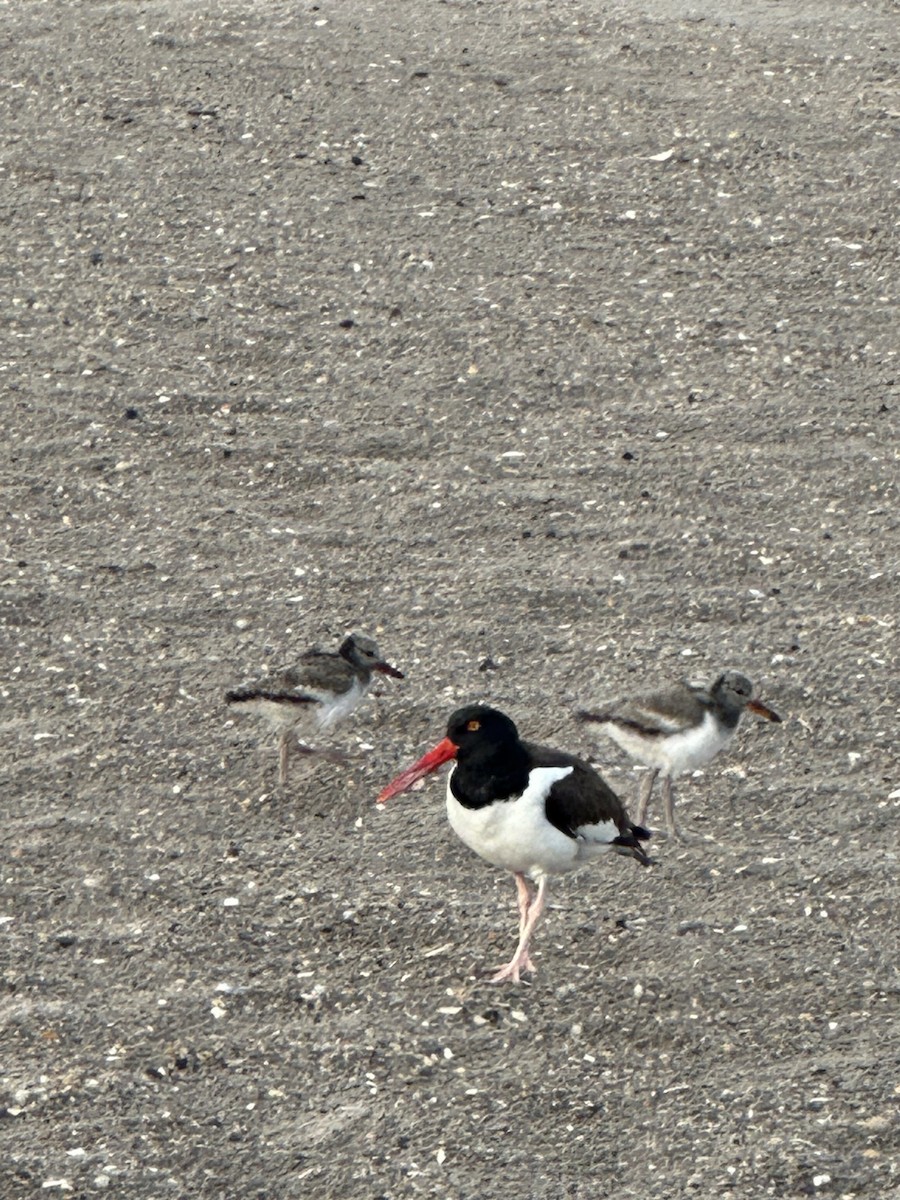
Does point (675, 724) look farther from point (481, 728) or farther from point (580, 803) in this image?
point (481, 728)

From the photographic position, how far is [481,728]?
21.0ft

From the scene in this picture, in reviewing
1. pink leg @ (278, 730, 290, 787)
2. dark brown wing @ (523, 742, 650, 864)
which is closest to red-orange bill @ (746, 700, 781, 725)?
dark brown wing @ (523, 742, 650, 864)

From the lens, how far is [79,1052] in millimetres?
5984

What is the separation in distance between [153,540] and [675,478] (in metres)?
2.51

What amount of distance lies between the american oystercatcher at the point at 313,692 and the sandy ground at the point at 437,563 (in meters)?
0.23

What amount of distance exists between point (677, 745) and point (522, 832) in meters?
0.78

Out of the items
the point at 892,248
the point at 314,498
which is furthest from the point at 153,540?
the point at 892,248

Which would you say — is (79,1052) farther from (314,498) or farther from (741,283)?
(741,283)

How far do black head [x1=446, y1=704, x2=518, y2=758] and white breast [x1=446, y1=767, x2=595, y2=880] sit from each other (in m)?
0.17

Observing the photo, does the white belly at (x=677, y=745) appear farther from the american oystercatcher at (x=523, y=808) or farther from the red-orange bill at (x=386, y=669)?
the red-orange bill at (x=386, y=669)

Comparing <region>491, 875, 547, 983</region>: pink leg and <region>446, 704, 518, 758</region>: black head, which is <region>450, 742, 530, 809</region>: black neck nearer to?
<region>446, 704, 518, 758</region>: black head

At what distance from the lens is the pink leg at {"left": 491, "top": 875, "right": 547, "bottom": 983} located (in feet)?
20.6

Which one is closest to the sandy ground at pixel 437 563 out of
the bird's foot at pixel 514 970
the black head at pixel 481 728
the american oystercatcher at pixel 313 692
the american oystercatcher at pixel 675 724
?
the bird's foot at pixel 514 970

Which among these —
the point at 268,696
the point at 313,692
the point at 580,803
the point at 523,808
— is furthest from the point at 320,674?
the point at 580,803
